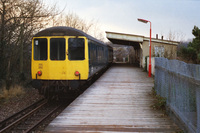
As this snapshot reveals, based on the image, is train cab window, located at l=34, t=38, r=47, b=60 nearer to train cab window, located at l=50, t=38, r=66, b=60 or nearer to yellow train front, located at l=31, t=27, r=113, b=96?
yellow train front, located at l=31, t=27, r=113, b=96

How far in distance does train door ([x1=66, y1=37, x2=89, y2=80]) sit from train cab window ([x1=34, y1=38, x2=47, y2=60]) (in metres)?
0.99

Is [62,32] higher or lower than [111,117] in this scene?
higher

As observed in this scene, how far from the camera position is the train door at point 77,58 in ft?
27.0

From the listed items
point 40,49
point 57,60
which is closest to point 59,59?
point 57,60

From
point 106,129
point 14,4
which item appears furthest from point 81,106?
point 14,4

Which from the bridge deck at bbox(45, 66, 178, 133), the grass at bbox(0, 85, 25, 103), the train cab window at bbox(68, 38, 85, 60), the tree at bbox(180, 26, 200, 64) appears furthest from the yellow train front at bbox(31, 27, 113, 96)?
the tree at bbox(180, 26, 200, 64)

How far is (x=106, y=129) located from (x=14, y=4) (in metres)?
11.0

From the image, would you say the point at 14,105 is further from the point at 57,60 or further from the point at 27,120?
the point at 57,60

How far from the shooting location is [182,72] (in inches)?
151

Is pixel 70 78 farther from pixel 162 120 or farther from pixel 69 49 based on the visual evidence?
pixel 162 120

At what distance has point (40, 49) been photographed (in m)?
8.53

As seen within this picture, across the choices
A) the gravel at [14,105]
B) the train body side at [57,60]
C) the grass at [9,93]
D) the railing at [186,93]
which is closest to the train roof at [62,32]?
the train body side at [57,60]

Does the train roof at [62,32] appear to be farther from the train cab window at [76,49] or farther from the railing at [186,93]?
the railing at [186,93]

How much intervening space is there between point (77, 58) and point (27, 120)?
2951mm
